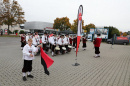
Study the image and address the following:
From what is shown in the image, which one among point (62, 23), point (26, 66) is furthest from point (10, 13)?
point (26, 66)

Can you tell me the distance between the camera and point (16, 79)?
14.9 feet

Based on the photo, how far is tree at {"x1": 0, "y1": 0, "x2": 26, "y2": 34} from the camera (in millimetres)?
34625

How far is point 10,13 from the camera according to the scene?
35.2 meters

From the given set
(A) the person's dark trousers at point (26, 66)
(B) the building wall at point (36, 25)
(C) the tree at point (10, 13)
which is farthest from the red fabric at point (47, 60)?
(B) the building wall at point (36, 25)

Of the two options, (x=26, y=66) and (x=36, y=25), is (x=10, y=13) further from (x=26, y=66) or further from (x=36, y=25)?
(x=26, y=66)

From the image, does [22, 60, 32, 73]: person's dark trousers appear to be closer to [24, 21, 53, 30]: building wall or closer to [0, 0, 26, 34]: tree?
[0, 0, 26, 34]: tree

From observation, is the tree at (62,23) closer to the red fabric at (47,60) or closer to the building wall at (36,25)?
the building wall at (36,25)

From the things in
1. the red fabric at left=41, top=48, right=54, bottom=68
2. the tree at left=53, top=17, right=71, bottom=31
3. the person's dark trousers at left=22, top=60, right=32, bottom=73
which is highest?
the tree at left=53, top=17, right=71, bottom=31

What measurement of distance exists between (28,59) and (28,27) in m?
67.8

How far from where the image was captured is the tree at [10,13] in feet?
114

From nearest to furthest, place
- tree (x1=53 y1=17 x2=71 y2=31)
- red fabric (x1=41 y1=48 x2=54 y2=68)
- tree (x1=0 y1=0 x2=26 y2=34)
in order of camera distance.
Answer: red fabric (x1=41 y1=48 x2=54 y2=68), tree (x1=0 y1=0 x2=26 y2=34), tree (x1=53 y1=17 x2=71 y2=31)

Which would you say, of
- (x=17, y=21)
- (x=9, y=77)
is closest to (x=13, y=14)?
(x=17, y=21)

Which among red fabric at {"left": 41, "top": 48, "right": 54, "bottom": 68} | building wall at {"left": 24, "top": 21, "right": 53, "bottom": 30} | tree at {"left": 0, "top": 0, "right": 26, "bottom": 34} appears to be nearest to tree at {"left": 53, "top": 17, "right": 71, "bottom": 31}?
building wall at {"left": 24, "top": 21, "right": 53, "bottom": 30}

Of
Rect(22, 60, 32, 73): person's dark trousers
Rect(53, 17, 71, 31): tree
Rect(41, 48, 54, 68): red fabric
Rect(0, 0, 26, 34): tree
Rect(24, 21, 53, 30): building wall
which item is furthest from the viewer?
Rect(24, 21, 53, 30): building wall
